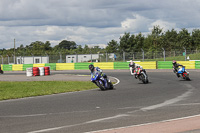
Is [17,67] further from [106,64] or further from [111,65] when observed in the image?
[111,65]

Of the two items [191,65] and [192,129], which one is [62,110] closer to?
[192,129]

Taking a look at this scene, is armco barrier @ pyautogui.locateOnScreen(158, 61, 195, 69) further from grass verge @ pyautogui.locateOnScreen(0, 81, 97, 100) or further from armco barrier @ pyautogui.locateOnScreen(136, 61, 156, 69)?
grass verge @ pyautogui.locateOnScreen(0, 81, 97, 100)

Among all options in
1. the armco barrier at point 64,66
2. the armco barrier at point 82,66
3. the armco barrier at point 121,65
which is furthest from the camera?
the armco barrier at point 64,66

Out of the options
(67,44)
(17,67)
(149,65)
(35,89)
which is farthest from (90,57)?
(67,44)

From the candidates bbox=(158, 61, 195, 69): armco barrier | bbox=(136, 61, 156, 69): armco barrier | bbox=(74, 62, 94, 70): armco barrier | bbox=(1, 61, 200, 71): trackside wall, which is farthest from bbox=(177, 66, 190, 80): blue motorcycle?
bbox=(74, 62, 94, 70): armco barrier

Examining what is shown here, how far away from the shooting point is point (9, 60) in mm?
49188

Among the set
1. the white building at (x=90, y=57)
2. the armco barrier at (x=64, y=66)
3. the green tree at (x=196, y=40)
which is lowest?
the armco barrier at (x=64, y=66)

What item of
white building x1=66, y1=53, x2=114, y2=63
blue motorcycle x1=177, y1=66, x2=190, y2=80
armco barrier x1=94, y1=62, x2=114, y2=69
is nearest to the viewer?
blue motorcycle x1=177, y1=66, x2=190, y2=80

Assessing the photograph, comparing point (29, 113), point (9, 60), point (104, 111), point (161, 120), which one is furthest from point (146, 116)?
point (9, 60)

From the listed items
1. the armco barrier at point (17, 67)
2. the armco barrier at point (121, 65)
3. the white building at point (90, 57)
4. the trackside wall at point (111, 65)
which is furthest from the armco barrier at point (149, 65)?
the armco barrier at point (17, 67)

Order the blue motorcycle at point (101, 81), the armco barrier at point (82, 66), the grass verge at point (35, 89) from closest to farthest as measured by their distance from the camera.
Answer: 1. the grass verge at point (35, 89)
2. the blue motorcycle at point (101, 81)
3. the armco barrier at point (82, 66)

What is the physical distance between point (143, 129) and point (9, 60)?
149 feet

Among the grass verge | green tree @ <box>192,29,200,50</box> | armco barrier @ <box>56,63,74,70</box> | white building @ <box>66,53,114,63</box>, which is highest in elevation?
green tree @ <box>192,29,200,50</box>

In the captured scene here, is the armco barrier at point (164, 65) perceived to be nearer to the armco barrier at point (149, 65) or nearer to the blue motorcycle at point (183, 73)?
the armco barrier at point (149, 65)
